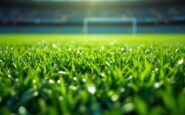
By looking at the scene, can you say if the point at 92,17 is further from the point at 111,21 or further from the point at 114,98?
the point at 114,98

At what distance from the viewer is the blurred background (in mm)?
34000

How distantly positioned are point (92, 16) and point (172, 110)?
3449cm

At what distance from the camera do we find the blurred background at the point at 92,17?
112 feet

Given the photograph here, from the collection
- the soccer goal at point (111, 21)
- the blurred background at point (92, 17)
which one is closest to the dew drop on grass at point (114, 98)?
the blurred background at point (92, 17)

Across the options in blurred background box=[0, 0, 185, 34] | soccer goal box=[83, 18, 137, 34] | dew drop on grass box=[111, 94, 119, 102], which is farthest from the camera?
blurred background box=[0, 0, 185, 34]

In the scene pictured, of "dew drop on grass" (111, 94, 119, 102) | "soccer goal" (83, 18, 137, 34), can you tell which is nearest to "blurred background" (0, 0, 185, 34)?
"soccer goal" (83, 18, 137, 34)

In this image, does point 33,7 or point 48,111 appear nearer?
point 48,111

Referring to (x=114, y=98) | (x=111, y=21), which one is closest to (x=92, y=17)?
(x=111, y=21)

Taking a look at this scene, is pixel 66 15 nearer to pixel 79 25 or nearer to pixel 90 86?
pixel 79 25

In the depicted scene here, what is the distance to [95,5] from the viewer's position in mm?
34844

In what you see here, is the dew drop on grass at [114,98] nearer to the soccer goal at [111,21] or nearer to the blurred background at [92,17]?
the blurred background at [92,17]

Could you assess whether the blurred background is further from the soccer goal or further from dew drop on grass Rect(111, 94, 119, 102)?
dew drop on grass Rect(111, 94, 119, 102)

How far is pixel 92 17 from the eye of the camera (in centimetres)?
3453

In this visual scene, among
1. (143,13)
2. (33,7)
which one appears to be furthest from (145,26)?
(33,7)
